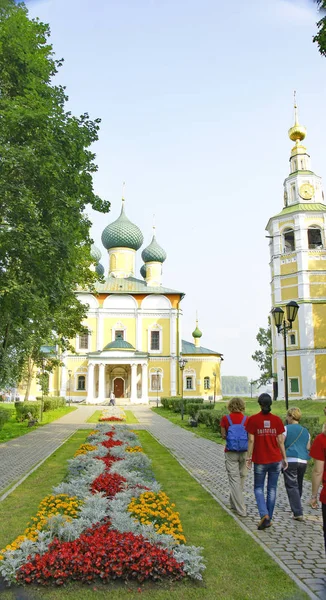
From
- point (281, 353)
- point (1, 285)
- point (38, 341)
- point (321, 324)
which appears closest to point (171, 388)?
point (281, 353)

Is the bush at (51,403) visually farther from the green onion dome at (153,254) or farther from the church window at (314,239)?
the church window at (314,239)

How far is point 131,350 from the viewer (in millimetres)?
42969

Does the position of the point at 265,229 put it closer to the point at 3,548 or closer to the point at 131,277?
the point at 131,277

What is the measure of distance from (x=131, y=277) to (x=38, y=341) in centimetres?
2967

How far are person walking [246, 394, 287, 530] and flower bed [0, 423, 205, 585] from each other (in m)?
1.27

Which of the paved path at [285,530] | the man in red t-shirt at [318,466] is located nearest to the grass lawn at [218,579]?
the paved path at [285,530]

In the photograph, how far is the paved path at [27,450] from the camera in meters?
10.6

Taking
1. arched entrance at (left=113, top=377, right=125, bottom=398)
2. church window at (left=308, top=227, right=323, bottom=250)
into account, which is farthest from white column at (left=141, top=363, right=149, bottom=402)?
church window at (left=308, top=227, right=323, bottom=250)

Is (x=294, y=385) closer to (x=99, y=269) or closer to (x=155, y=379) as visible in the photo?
(x=155, y=379)

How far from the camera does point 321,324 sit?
37688mm

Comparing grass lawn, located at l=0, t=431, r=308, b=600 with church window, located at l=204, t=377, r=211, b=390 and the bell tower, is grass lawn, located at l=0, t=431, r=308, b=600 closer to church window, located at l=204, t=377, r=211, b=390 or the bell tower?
the bell tower

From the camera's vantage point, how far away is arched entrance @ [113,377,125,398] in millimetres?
46500

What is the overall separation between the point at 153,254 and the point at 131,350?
1266cm

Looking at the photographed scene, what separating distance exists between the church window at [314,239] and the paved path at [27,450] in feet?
89.2
